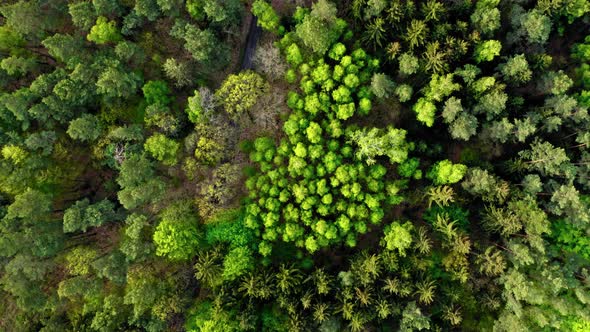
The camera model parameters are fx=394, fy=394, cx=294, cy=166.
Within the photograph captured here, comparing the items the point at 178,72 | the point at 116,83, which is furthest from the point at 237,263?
the point at 116,83

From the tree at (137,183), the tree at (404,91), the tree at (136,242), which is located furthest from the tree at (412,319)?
the tree at (137,183)

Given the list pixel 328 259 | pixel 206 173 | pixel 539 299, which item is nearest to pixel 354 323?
pixel 328 259

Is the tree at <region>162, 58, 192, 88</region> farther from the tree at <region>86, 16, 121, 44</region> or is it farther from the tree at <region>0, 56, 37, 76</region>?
the tree at <region>0, 56, 37, 76</region>

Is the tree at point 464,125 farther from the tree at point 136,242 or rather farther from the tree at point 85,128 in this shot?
the tree at point 85,128

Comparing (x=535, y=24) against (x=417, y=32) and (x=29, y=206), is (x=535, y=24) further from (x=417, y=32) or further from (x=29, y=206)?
(x=29, y=206)

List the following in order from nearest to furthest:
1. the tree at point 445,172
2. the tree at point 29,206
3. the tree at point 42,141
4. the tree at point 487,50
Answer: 1. the tree at point 487,50
2. the tree at point 29,206
3. the tree at point 445,172
4. the tree at point 42,141
